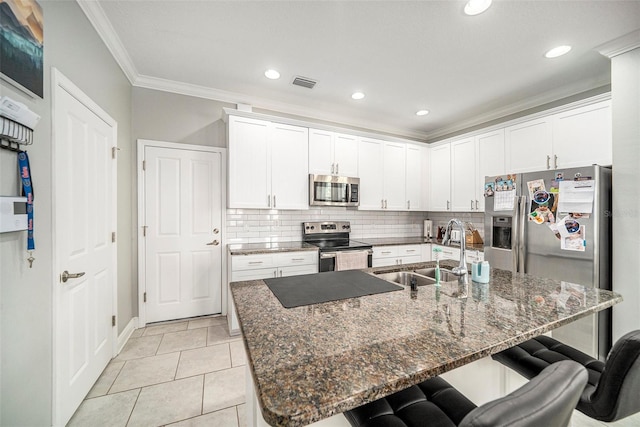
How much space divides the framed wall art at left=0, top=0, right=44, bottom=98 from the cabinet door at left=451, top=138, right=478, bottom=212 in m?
4.28

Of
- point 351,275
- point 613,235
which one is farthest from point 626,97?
point 351,275

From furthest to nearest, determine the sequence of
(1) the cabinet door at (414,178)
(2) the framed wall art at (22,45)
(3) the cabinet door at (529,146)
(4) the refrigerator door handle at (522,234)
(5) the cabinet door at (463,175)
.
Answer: (1) the cabinet door at (414,178) → (5) the cabinet door at (463,175) → (3) the cabinet door at (529,146) → (4) the refrigerator door handle at (522,234) → (2) the framed wall art at (22,45)

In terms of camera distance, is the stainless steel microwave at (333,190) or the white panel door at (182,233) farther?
the stainless steel microwave at (333,190)

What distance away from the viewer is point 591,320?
2.12m

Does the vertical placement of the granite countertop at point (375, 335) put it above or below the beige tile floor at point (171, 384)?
above

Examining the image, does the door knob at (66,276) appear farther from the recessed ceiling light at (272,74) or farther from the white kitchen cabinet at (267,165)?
the recessed ceiling light at (272,74)

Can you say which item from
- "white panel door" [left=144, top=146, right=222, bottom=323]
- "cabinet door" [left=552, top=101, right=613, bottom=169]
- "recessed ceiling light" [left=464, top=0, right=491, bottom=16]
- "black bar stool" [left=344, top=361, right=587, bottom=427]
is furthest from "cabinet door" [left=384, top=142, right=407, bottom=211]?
"black bar stool" [left=344, top=361, right=587, bottom=427]

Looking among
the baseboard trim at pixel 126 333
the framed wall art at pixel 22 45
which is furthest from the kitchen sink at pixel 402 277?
the baseboard trim at pixel 126 333

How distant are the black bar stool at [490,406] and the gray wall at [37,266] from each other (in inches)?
58.9

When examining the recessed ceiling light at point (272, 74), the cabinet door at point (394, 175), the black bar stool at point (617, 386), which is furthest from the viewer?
the cabinet door at point (394, 175)

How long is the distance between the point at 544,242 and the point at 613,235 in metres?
0.45

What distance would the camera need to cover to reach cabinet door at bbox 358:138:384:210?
3.77 m

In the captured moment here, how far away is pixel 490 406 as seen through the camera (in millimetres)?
496

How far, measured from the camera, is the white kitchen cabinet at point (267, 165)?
3.01m
